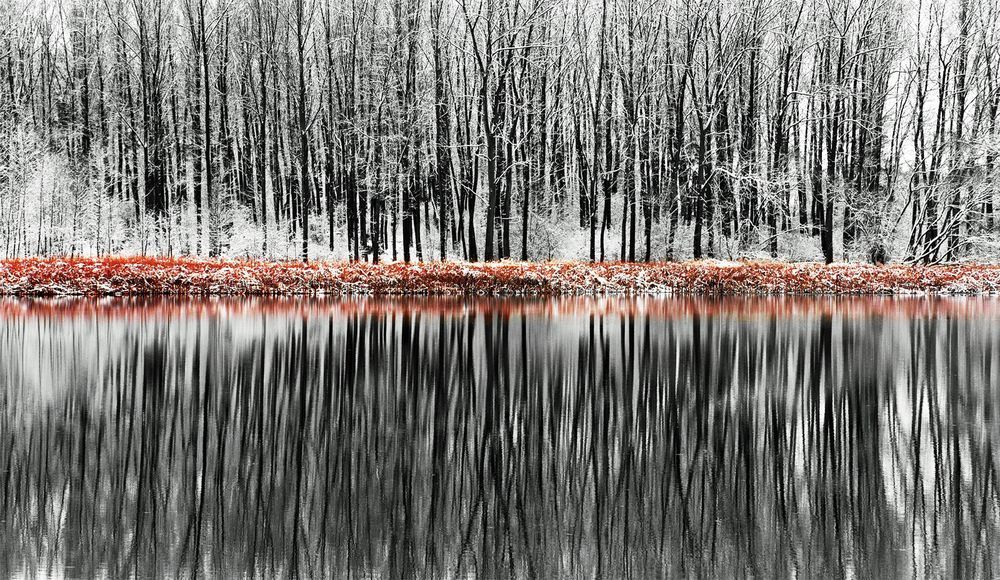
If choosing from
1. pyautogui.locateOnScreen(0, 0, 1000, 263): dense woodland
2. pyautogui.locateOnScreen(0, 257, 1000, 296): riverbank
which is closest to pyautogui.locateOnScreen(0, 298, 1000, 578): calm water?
pyautogui.locateOnScreen(0, 257, 1000, 296): riverbank

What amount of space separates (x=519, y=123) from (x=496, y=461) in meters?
40.7

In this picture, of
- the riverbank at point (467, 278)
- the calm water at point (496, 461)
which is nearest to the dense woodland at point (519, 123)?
the riverbank at point (467, 278)

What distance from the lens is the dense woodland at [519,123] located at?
35.9 m

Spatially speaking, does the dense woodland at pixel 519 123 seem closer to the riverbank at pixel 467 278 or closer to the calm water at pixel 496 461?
the riverbank at pixel 467 278

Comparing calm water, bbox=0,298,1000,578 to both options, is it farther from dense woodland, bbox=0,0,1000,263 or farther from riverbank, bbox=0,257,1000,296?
dense woodland, bbox=0,0,1000,263

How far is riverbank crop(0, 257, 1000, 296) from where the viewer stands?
25.1 m

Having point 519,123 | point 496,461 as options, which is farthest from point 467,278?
point 496,461

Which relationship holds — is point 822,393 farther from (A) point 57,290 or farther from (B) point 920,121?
(B) point 920,121

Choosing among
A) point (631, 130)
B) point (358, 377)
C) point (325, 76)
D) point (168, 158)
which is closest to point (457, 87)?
point (325, 76)

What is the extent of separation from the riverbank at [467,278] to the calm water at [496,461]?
1435cm

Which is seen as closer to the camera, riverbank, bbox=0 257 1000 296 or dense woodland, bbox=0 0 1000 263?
riverbank, bbox=0 257 1000 296

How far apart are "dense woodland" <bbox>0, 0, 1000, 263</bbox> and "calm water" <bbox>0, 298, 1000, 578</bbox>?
2252 cm

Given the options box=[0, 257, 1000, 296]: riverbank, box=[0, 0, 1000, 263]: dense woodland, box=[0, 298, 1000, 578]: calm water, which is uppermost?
box=[0, 0, 1000, 263]: dense woodland

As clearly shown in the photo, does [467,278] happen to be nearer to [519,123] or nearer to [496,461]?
[519,123]
